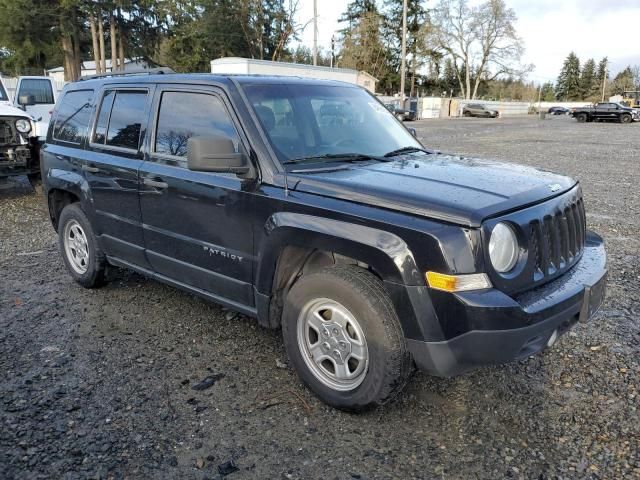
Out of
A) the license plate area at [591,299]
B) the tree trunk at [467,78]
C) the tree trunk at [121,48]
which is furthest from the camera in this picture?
the tree trunk at [467,78]

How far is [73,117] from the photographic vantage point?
4926 millimetres

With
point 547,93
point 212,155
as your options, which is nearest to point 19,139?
point 212,155

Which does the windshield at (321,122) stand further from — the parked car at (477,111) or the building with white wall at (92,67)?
the parked car at (477,111)

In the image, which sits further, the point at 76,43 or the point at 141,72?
the point at 76,43

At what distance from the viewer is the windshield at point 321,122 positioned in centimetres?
347

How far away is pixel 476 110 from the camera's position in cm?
5947

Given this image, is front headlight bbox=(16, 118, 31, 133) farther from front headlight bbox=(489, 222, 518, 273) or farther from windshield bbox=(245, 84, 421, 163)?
front headlight bbox=(489, 222, 518, 273)

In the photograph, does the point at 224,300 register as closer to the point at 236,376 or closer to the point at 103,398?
the point at 236,376

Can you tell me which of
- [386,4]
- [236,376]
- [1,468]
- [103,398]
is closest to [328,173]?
[236,376]

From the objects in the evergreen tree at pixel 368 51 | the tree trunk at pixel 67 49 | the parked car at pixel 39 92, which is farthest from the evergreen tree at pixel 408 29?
the parked car at pixel 39 92

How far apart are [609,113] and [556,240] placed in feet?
144

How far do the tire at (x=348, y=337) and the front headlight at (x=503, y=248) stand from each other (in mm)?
565

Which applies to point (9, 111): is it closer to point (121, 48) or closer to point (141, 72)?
point (141, 72)

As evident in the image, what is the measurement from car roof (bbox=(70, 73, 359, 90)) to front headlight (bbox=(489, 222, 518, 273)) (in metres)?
1.91
